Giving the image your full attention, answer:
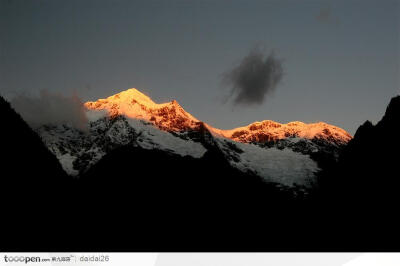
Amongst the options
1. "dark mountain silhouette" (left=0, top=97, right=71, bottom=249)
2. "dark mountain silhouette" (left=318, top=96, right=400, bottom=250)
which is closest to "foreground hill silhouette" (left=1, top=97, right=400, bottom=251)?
"dark mountain silhouette" (left=0, top=97, right=71, bottom=249)

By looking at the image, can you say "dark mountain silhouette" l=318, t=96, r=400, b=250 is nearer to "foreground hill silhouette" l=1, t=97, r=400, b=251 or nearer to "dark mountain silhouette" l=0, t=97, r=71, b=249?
"foreground hill silhouette" l=1, t=97, r=400, b=251

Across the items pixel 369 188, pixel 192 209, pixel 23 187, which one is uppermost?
pixel 192 209

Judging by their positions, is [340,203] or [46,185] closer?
[46,185]

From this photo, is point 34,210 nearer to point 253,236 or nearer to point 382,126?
point 382,126

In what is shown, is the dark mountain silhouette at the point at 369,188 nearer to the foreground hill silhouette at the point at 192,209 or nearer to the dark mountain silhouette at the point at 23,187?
the foreground hill silhouette at the point at 192,209

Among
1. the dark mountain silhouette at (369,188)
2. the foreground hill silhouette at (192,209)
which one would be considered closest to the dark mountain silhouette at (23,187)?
the foreground hill silhouette at (192,209)

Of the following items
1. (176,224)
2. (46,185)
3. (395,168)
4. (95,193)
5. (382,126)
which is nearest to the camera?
(46,185)

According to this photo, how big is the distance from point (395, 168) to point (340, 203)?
115 feet

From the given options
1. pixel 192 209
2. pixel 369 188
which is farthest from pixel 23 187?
pixel 192 209

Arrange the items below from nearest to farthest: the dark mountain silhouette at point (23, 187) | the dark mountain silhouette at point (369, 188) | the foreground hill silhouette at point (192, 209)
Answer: the dark mountain silhouette at point (23, 187) < the foreground hill silhouette at point (192, 209) < the dark mountain silhouette at point (369, 188)

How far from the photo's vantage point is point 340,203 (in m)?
116

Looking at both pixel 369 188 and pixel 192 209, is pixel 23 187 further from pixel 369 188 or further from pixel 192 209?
pixel 192 209

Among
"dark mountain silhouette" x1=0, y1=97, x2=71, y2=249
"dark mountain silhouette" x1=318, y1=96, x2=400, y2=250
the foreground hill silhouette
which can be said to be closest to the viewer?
"dark mountain silhouette" x1=0, y1=97, x2=71, y2=249
